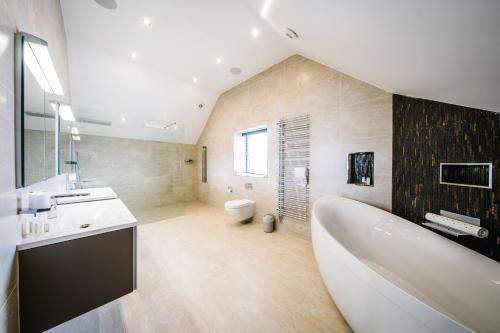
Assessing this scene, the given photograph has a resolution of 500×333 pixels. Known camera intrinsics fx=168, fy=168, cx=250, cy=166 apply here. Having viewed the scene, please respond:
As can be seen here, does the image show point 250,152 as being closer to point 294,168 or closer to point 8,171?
point 294,168

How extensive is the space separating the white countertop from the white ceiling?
2.14 m

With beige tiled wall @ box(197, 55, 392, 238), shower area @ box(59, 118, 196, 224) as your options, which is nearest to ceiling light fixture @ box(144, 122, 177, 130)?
shower area @ box(59, 118, 196, 224)

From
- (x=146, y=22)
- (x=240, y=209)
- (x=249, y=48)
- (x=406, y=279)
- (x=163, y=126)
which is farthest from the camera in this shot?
(x=163, y=126)

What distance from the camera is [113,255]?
1160mm

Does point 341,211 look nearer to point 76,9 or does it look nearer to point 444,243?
point 444,243

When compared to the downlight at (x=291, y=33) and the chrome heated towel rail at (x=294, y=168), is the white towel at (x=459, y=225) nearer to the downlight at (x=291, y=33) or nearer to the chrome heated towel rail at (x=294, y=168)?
the chrome heated towel rail at (x=294, y=168)

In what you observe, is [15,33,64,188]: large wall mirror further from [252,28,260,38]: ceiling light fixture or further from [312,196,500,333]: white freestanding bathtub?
[252,28,260,38]: ceiling light fixture

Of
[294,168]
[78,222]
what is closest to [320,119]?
[294,168]

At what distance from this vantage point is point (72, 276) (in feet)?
3.32

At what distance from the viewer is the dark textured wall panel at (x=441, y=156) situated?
133 cm

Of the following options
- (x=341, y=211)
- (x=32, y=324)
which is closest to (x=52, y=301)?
(x=32, y=324)

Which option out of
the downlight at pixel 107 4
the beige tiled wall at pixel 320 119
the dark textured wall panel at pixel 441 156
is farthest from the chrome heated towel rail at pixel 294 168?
the downlight at pixel 107 4

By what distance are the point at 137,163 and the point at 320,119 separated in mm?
3917

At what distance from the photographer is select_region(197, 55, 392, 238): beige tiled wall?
2.01 meters
